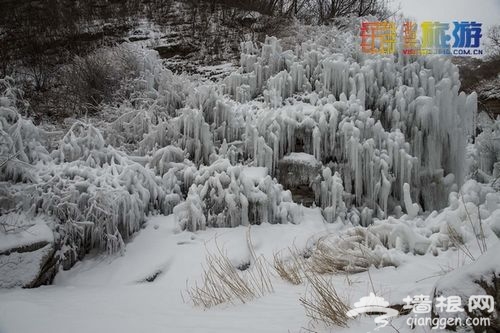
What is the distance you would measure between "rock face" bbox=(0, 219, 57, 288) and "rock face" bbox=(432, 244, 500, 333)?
4164 millimetres

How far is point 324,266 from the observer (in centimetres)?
358

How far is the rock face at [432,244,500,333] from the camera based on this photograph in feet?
5.46

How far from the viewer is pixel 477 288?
1720 mm

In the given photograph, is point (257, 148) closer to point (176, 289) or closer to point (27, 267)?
point (176, 289)

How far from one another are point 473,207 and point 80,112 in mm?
7709

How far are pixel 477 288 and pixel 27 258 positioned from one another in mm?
Answer: 4400

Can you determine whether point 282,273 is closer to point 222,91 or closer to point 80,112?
point 222,91

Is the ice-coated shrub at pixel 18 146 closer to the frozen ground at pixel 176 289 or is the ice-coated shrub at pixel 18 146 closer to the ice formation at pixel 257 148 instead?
the ice formation at pixel 257 148

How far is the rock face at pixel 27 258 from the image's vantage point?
14.1 ft

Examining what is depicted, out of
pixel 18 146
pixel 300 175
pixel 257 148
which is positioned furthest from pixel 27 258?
pixel 300 175

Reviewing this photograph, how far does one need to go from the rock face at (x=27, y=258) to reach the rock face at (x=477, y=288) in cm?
416

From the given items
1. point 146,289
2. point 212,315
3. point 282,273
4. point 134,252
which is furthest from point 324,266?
point 134,252

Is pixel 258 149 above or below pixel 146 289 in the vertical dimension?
above

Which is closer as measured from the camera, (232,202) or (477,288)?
(477,288)
